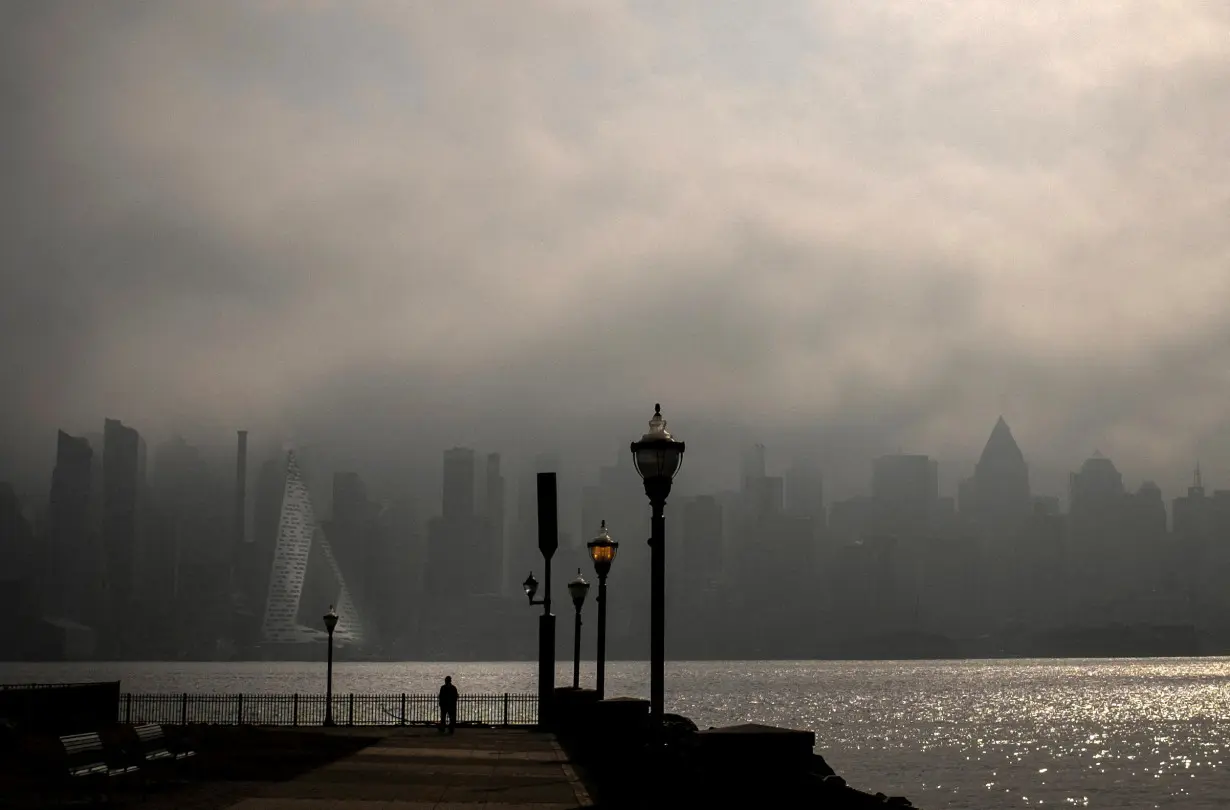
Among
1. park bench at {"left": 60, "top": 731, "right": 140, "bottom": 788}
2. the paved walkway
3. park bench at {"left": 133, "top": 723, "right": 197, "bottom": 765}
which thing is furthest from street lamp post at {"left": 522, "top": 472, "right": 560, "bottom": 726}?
park bench at {"left": 60, "top": 731, "right": 140, "bottom": 788}

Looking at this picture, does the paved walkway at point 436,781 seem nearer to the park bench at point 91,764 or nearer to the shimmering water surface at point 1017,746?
the park bench at point 91,764

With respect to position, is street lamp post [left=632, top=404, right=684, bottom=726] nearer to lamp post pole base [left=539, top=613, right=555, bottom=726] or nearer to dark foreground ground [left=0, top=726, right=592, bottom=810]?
dark foreground ground [left=0, top=726, right=592, bottom=810]

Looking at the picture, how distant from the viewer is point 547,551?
39.3 meters

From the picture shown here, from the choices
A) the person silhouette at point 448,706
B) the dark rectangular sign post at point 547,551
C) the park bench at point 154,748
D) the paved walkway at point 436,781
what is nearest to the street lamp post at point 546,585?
the dark rectangular sign post at point 547,551

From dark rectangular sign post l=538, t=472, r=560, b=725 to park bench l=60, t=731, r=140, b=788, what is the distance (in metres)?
16.2

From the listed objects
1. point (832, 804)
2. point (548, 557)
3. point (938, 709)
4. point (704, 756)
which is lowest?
point (938, 709)

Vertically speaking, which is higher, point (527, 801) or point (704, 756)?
point (704, 756)

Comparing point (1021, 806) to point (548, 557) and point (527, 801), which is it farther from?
point (527, 801)

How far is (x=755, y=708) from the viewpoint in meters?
157

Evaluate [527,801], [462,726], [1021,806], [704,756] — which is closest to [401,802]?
[527,801]

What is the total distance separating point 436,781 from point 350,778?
1548 millimetres

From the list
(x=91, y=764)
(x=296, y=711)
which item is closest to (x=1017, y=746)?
(x=296, y=711)

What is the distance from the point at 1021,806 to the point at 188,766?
173ft

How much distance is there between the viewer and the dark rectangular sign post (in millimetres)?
39031
